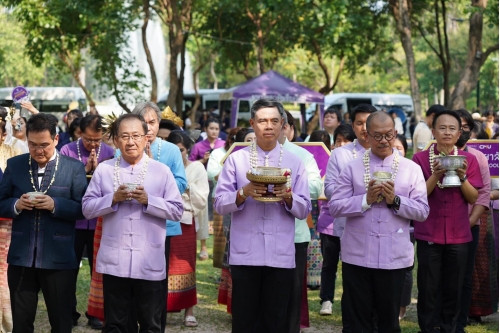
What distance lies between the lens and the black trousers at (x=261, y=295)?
6.21 metres

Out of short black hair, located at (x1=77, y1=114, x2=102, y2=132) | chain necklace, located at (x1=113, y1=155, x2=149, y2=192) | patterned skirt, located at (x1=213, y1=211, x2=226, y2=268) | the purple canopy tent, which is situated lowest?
patterned skirt, located at (x1=213, y1=211, x2=226, y2=268)

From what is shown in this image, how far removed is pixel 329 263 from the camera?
884cm

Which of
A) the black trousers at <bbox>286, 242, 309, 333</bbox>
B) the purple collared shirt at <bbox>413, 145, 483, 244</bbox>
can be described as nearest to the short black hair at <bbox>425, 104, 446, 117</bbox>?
the purple collared shirt at <bbox>413, 145, 483, 244</bbox>

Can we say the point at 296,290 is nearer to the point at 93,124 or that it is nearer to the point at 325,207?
the point at 325,207

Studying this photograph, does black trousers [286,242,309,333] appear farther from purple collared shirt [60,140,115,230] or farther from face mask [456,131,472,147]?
purple collared shirt [60,140,115,230]

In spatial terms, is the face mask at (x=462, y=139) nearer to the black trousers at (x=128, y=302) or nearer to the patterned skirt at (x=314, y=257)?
the patterned skirt at (x=314, y=257)

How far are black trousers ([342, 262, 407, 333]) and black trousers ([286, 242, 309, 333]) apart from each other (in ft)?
1.13

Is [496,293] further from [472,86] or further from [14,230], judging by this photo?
[472,86]

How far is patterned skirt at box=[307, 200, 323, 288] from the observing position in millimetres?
9398

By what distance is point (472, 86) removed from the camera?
21453 mm

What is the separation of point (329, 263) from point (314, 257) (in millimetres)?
1089

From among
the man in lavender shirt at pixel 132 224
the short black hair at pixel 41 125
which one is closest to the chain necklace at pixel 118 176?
the man in lavender shirt at pixel 132 224

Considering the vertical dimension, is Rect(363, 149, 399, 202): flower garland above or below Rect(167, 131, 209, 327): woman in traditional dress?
above

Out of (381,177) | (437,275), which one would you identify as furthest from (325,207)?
(381,177)
